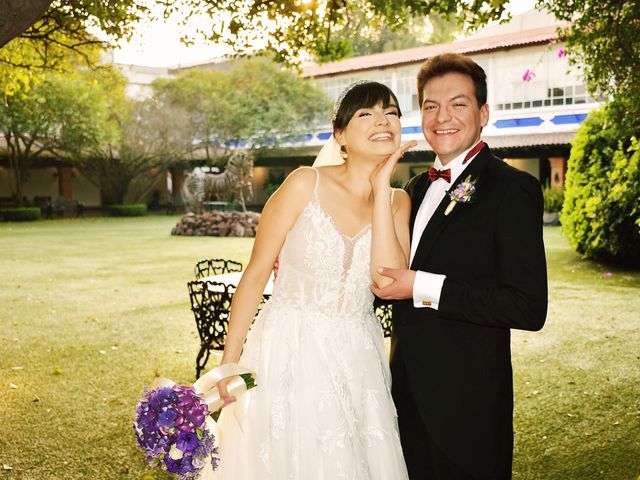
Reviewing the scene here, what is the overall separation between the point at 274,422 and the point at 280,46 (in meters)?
5.22

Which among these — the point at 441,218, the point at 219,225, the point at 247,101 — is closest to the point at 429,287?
the point at 441,218

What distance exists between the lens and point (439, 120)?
2.43 meters

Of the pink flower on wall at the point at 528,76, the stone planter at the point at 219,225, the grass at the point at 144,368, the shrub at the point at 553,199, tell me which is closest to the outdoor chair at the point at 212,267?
the grass at the point at 144,368

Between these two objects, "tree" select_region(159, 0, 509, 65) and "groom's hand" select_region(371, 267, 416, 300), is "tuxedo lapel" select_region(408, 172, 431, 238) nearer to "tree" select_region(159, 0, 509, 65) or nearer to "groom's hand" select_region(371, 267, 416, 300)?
"groom's hand" select_region(371, 267, 416, 300)

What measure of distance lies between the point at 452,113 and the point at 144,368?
473cm

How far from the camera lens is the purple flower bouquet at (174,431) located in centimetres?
204

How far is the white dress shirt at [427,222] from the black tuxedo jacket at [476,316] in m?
0.04

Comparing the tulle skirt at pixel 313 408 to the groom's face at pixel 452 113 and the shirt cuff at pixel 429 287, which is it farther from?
the groom's face at pixel 452 113

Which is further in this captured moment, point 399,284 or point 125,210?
point 125,210

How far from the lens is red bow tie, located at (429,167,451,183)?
2.42m

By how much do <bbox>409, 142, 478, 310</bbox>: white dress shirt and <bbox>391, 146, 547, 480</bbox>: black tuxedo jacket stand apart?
1.4 inches

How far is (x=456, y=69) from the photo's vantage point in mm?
2428

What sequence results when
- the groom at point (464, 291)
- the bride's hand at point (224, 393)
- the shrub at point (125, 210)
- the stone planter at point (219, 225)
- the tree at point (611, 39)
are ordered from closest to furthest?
the groom at point (464, 291) → the bride's hand at point (224, 393) → the tree at point (611, 39) → the stone planter at point (219, 225) → the shrub at point (125, 210)

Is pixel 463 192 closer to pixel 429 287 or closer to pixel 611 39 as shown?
pixel 429 287
